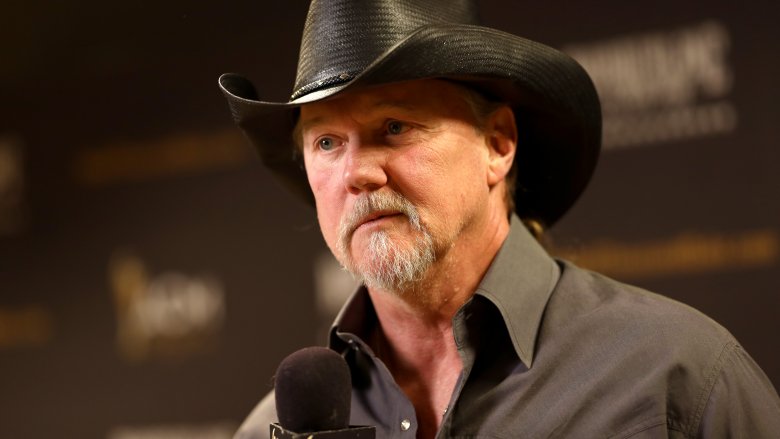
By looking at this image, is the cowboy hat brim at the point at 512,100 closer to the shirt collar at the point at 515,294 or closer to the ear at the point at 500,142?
the ear at the point at 500,142

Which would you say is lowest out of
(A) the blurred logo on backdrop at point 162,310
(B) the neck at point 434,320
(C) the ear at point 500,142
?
(A) the blurred logo on backdrop at point 162,310

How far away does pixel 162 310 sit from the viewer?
3549mm

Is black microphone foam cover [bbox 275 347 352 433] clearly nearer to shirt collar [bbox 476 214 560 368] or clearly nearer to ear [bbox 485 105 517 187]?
shirt collar [bbox 476 214 560 368]

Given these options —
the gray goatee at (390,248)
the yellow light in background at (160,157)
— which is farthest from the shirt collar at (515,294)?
the yellow light in background at (160,157)

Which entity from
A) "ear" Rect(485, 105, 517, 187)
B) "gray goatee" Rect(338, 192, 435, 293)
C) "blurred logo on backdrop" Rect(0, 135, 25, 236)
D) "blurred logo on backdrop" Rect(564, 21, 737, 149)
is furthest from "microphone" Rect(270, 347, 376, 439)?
"blurred logo on backdrop" Rect(0, 135, 25, 236)

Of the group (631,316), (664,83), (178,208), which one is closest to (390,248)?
(631,316)

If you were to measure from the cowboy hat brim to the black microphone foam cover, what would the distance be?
467 millimetres

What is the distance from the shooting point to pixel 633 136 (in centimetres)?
274

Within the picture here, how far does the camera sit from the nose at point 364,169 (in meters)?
1.61

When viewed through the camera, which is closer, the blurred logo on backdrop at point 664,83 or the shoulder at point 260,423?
the shoulder at point 260,423

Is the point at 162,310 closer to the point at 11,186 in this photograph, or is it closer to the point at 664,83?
the point at 11,186

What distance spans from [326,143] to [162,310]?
2007 mm

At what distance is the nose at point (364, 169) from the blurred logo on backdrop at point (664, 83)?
4.21 feet

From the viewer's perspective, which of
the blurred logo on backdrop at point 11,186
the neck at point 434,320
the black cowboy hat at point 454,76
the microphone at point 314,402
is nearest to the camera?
the microphone at point 314,402
